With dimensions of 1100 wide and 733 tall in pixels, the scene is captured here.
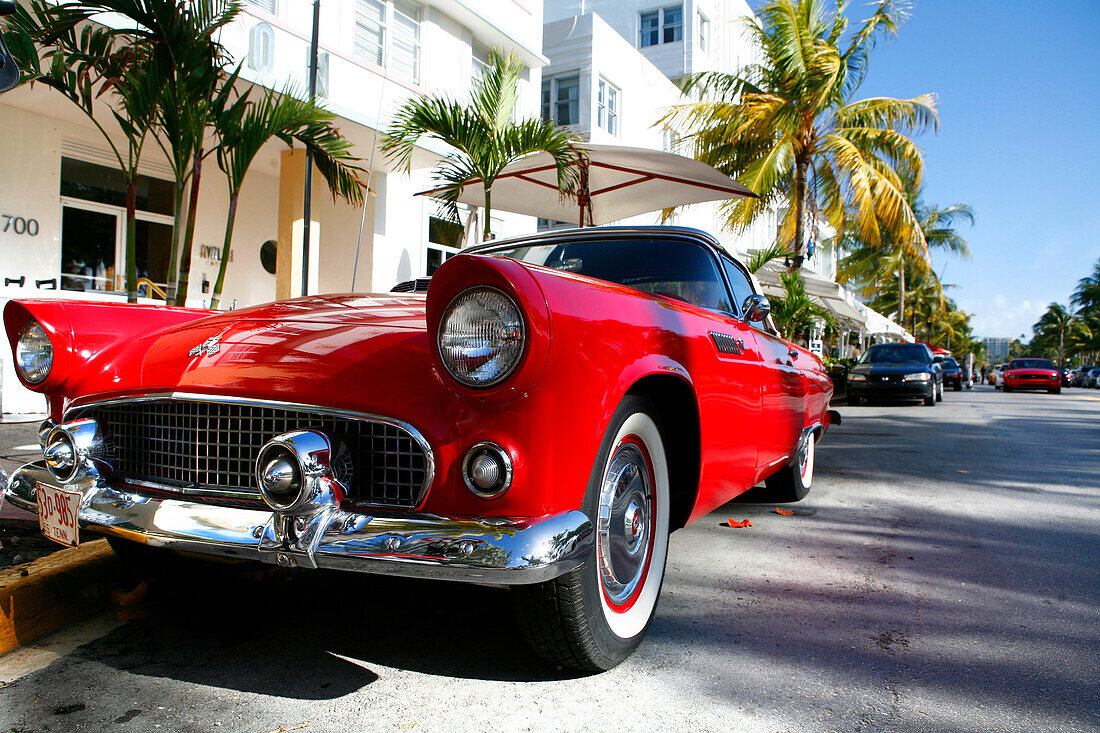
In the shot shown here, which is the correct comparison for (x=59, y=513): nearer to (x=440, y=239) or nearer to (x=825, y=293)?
(x=440, y=239)

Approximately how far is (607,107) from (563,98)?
1.09m

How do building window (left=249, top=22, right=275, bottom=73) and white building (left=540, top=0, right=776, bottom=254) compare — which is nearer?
building window (left=249, top=22, right=275, bottom=73)

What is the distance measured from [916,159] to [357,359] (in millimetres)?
15057

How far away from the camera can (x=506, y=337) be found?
1.74 metres

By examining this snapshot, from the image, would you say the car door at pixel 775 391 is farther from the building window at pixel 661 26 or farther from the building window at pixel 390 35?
the building window at pixel 661 26

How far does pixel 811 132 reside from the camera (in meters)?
13.1

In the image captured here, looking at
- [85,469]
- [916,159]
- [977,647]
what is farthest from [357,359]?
[916,159]

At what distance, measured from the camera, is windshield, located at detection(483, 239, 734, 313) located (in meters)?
3.14

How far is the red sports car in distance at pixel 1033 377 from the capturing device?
25234mm

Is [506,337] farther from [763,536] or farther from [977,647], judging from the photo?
[763,536]

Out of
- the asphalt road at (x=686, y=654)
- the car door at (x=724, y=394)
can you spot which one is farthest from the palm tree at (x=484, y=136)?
the asphalt road at (x=686, y=654)

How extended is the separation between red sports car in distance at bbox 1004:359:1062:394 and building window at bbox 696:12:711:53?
1552 centimetres

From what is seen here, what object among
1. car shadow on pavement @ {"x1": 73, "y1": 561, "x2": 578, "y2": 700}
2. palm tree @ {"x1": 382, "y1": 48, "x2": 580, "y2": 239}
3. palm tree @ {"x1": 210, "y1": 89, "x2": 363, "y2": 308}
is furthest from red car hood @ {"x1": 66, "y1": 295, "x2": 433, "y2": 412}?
palm tree @ {"x1": 382, "y1": 48, "x2": 580, "y2": 239}

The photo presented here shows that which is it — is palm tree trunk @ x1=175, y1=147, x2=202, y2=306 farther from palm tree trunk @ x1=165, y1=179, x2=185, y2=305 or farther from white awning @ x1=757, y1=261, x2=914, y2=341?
white awning @ x1=757, y1=261, x2=914, y2=341
